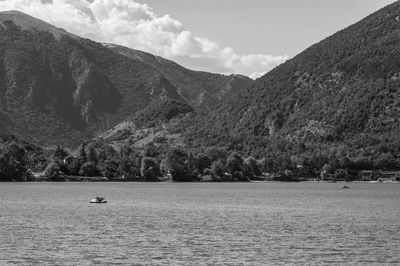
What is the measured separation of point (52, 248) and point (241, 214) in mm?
45511

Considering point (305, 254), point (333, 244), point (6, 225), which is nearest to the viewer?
point (305, 254)

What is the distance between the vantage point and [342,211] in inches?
4582

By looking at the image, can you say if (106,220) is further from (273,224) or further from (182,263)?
(182,263)

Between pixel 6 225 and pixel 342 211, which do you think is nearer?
pixel 6 225

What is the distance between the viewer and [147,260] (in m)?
59.0

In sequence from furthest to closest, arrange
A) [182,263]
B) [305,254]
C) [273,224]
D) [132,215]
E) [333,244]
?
[132,215]
[273,224]
[333,244]
[305,254]
[182,263]

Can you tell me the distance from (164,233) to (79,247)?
44.4ft

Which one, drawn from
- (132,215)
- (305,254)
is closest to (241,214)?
(132,215)

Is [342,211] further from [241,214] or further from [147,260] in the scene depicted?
[147,260]

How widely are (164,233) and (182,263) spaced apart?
19316mm

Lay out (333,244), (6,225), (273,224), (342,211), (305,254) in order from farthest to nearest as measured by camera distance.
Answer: (342,211) → (273,224) → (6,225) → (333,244) → (305,254)

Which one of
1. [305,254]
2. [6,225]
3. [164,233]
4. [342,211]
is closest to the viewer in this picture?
[305,254]

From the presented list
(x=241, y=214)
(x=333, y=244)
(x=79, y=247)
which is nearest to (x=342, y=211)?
(x=241, y=214)

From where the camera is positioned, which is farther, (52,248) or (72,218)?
(72,218)
